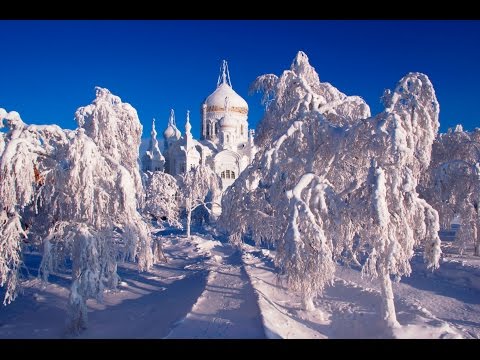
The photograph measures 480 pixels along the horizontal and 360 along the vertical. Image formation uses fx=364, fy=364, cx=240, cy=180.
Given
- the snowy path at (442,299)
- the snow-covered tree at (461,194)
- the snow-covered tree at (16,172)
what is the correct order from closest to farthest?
1. the snow-covered tree at (16,172)
2. the snowy path at (442,299)
3. the snow-covered tree at (461,194)

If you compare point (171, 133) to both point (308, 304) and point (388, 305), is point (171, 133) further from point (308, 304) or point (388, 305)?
point (388, 305)

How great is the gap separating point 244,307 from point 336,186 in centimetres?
453

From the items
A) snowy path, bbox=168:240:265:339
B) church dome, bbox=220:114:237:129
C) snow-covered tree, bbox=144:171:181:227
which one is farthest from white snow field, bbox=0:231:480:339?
church dome, bbox=220:114:237:129

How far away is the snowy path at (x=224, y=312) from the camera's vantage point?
784 centimetres

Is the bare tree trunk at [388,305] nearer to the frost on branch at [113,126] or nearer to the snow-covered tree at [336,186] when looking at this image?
the snow-covered tree at [336,186]

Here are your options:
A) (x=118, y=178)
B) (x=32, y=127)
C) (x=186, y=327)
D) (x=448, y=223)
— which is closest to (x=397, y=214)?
(x=186, y=327)

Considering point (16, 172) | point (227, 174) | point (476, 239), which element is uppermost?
point (227, 174)

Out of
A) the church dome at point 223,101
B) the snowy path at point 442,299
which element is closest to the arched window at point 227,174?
the church dome at point 223,101

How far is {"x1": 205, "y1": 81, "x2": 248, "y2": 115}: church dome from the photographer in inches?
2020

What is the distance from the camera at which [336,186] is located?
36.8ft

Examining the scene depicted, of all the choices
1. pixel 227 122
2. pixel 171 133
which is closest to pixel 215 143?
pixel 227 122

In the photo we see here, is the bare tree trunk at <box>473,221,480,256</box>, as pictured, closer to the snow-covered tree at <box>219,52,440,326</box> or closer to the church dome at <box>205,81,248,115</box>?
the snow-covered tree at <box>219,52,440,326</box>

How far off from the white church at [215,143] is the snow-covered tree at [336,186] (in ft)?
95.6

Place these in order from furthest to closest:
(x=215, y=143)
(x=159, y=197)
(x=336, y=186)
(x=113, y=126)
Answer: (x=215, y=143)
(x=159, y=197)
(x=336, y=186)
(x=113, y=126)
